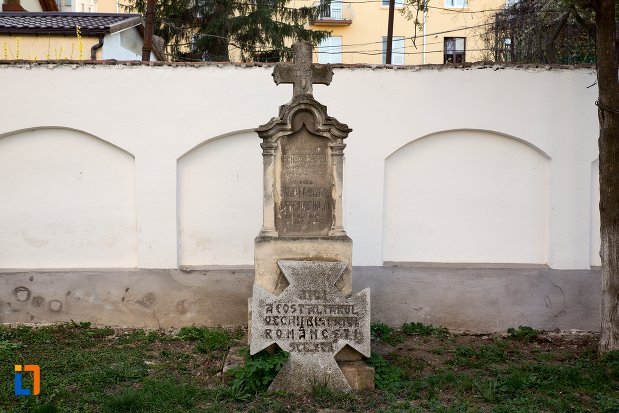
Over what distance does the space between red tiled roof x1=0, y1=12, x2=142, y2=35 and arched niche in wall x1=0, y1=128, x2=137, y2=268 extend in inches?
131

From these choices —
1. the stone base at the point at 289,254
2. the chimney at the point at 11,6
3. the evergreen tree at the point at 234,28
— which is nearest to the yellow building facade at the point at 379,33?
the evergreen tree at the point at 234,28

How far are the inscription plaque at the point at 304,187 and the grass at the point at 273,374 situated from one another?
4.24ft

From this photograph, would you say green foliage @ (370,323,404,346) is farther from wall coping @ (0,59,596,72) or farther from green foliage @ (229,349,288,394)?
wall coping @ (0,59,596,72)

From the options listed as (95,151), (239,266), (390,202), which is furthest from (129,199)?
(390,202)

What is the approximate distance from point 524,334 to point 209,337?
3886mm

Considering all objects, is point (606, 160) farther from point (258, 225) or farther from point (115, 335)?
point (115, 335)

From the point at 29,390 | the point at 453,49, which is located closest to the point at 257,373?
the point at 29,390

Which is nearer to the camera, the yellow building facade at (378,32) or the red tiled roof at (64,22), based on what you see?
the red tiled roof at (64,22)

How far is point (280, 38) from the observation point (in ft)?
69.2

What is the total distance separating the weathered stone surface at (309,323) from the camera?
6.64 m

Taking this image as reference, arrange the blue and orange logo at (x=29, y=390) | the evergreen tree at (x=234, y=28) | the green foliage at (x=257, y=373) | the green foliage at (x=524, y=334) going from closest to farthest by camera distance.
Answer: the blue and orange logo at (x=29, y=390)
the green foliage at (x=257, y=373)
the green foliage at (x=524, y=334)
the evergreen tree at (x=234, y=28)

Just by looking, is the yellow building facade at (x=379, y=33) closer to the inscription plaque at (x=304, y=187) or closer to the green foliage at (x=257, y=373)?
the inscription plaque at (x=304, y=187)

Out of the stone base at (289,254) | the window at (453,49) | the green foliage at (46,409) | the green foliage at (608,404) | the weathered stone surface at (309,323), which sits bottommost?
the green foliage at (608,404)

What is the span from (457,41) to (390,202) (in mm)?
20266
